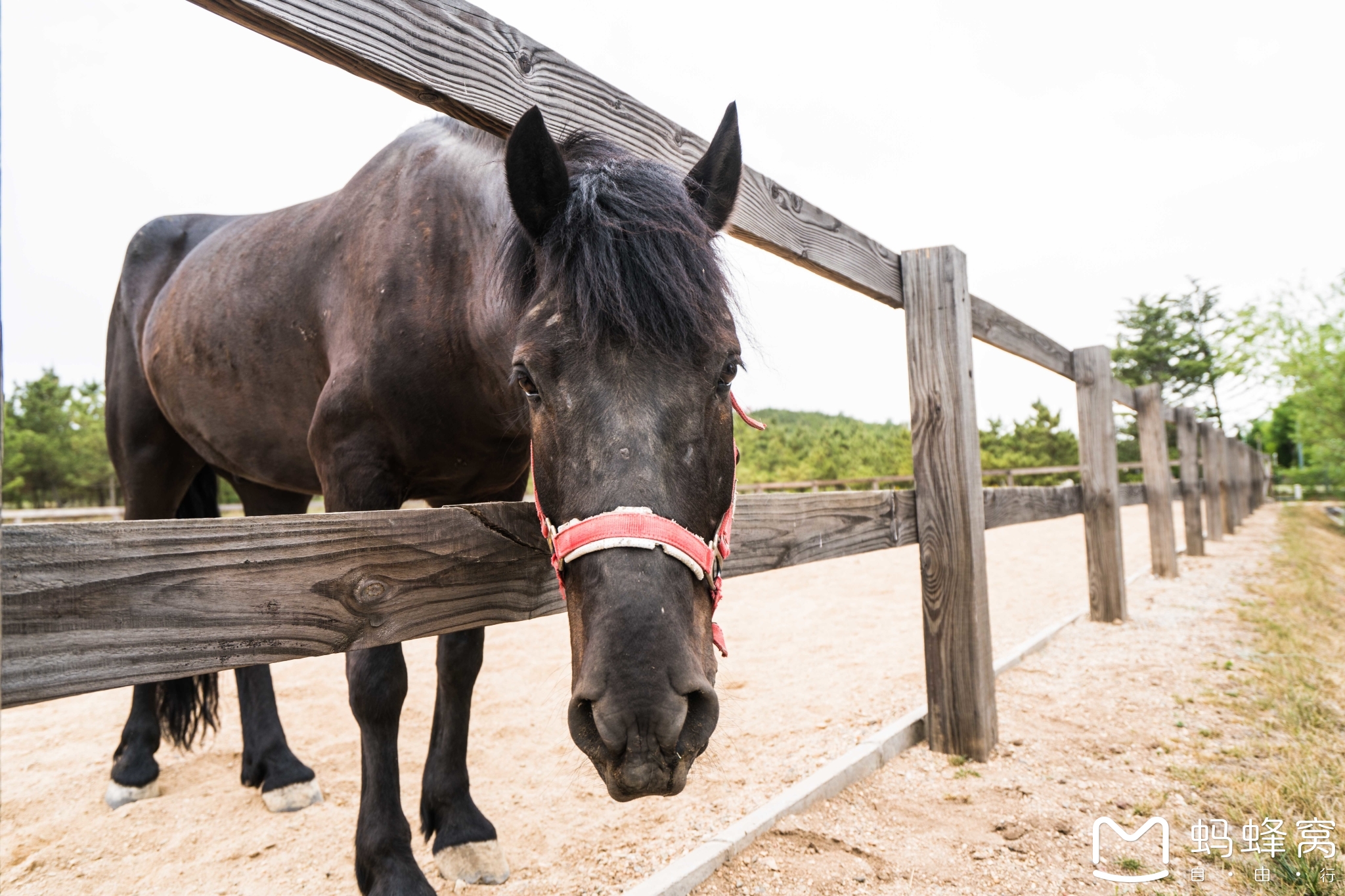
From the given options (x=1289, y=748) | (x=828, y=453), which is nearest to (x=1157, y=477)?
(x=1289, y=748)

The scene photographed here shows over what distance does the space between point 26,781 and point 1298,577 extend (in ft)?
34.9

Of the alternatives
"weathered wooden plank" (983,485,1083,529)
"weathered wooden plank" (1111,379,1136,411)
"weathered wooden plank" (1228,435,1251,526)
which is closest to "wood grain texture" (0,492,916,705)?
"weathered wooden plank" (983,485,1083,529)

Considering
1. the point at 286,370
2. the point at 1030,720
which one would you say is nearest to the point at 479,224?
the point at 286,370

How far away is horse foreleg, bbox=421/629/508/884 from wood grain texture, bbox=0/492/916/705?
3.44ft

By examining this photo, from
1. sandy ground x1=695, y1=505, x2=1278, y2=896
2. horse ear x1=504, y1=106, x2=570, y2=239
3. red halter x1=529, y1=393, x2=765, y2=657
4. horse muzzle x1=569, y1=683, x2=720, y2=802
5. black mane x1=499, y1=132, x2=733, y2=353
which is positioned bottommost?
sandy ground x1=695, y1=505, x2=1278, y2=896

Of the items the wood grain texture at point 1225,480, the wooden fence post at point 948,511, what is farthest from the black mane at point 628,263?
the wood grain texture at point 1225,480

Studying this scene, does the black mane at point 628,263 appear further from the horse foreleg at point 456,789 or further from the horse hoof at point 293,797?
the horse hoof at point 293,797

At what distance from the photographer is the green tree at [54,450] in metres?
28.8

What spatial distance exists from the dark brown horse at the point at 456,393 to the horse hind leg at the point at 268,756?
0.04ft

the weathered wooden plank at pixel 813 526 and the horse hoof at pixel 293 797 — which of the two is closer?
the weathered wooden plank at pixel 813 526

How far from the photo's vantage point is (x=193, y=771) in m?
3.62

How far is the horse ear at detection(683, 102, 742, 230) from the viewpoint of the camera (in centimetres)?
185

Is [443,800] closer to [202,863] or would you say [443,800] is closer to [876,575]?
[202,863]

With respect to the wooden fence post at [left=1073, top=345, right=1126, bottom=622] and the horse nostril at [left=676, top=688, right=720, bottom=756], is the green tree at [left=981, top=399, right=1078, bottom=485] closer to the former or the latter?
the wooden fence post at [left=1073, top=345, right=1126, bottom=622]
